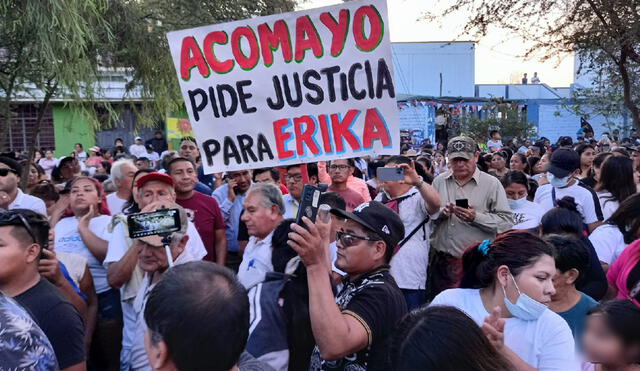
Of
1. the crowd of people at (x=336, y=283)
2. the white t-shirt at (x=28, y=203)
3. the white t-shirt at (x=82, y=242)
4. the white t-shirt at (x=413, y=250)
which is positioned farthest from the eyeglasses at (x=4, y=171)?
the white t-shirt at (x=413, y=250)

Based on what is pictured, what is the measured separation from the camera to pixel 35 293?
2.91 metres

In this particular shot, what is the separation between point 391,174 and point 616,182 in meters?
2.28

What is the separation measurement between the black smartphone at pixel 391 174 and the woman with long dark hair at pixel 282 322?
202cm

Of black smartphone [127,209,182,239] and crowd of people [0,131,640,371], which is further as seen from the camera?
black smartphone [127,209,182,239]

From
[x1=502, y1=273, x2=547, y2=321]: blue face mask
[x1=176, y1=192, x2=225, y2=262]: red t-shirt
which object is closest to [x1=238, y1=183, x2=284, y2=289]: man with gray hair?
[x1=176, y1=192, x2=225, y2=262]: red t-shirt

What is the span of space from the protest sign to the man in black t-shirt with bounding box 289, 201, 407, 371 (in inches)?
47.6

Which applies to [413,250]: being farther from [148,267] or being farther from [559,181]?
[148,267]

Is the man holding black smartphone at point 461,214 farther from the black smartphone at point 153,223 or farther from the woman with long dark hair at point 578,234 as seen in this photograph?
the black smartphone at point 153,223

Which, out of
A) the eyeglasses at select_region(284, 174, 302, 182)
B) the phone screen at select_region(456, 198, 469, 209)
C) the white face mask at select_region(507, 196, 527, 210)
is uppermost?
the eyeglasses at select_region(284, 174, 302, 182)

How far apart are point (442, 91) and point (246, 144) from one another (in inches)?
1311

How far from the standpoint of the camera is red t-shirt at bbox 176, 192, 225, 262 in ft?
18.0

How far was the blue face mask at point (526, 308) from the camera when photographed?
258cm

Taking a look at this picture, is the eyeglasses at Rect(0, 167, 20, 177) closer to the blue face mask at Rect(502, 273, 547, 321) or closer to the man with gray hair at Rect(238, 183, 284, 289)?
the man with gray hair at Rect(238, 183, 284, 289)

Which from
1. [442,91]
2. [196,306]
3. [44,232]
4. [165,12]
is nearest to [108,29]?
[165,12]
